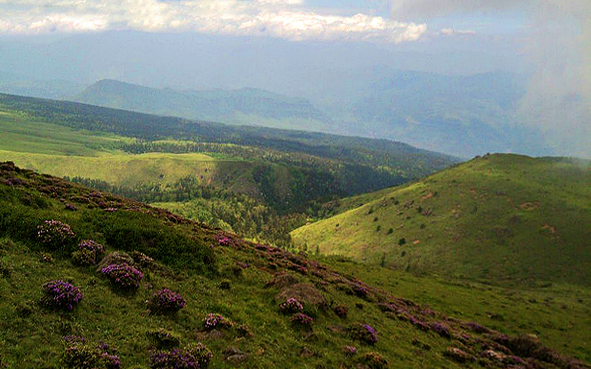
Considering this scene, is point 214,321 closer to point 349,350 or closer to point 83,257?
point 349,350

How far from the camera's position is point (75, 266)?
89.2 feet

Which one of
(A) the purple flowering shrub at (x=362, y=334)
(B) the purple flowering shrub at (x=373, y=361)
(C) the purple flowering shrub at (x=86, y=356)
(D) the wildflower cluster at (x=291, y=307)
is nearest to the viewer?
(C) the purple flowering shrub at (x=86, y=356)

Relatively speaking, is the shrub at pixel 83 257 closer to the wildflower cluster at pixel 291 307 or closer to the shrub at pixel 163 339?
the shrub at pixel 163 339

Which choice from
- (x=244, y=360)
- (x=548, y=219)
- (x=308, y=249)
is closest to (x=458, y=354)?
(x=244, y=360)

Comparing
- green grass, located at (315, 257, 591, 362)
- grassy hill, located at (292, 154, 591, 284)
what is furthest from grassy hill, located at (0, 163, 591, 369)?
grassy hill, located at (292, 154, 591, 284)

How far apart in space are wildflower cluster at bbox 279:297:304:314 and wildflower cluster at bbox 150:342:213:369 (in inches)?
436

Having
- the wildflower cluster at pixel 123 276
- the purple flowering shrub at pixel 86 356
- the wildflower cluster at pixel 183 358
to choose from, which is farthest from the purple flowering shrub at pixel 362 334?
the purple flowering shrub at pixel 86 356

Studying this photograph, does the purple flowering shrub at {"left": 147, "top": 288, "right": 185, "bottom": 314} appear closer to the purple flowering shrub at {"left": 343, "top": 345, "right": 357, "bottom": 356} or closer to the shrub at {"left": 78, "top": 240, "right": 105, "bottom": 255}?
the shrub at {"left": 78, "top": 240, "right": 105, "bottom": 255}

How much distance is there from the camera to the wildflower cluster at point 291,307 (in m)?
31.8

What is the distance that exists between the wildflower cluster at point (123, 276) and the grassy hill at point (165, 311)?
134 mm

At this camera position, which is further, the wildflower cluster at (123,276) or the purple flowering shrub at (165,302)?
the wildflower cluster at (123,276)

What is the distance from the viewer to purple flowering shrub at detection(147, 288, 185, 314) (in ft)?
83.6

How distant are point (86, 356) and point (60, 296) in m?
5.90

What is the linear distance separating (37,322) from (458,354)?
1581 inches
